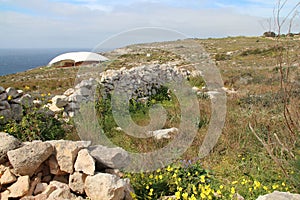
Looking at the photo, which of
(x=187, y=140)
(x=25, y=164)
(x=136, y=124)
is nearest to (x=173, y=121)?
(x=136, y=124)

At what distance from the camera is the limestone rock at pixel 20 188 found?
2.91 m

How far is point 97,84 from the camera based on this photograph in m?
6.51

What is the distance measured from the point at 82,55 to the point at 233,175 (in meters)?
16.1

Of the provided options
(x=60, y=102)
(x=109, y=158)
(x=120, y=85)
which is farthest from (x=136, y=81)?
(x=109, y=158)

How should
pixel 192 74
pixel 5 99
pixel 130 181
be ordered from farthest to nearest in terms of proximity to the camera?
1. pixel 192 74
2. pixel 5 99
3. pixel 130 181

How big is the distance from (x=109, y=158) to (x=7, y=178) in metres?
1.10

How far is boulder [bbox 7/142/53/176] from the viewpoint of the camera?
2955 mm

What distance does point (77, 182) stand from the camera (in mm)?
2969

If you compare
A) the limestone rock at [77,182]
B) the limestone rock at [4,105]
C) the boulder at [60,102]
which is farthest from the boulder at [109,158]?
the boulder at [60,102]

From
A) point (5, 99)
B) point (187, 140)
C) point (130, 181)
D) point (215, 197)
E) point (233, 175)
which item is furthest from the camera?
point (5, 99)

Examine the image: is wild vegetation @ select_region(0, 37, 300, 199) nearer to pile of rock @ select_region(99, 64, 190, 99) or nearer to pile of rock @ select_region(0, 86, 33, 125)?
pile of rock @ select_region(0, 86, 33, 125)

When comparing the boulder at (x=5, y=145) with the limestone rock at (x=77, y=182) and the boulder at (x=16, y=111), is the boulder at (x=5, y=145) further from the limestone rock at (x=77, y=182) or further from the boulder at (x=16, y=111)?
the boulder at (x=16, y=111)

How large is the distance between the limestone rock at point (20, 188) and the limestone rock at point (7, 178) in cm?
8

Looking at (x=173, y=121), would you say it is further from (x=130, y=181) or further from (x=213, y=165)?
(x=130, y=181)
